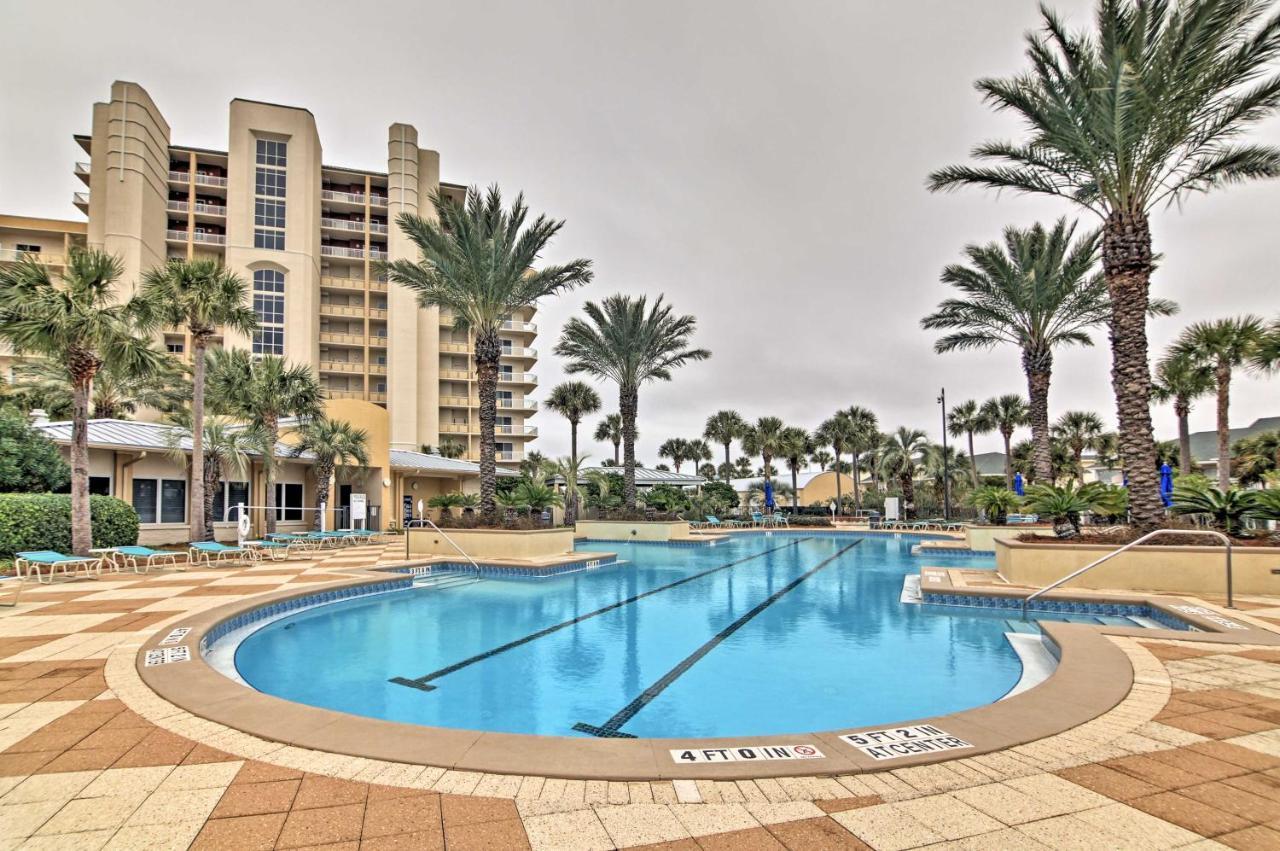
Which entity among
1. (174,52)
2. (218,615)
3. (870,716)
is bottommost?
(870,716)

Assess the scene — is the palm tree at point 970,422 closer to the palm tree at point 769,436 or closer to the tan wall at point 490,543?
the palm tree at point 769,436

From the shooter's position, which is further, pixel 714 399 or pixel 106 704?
pixel 714 399

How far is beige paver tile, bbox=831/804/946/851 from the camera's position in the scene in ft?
8.18

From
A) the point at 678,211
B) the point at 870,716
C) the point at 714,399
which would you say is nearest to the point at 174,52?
the point at 678,211

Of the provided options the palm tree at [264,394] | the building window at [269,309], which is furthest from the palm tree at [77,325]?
the building window at [269,309]

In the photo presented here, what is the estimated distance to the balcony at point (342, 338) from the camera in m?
44.3

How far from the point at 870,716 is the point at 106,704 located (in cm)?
632

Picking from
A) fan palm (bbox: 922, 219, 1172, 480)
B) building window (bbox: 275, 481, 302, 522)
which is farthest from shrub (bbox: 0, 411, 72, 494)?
fan palm (bbox: 922, 219, 1172, 480)

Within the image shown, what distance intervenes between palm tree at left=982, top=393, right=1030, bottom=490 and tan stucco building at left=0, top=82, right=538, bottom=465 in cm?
3677

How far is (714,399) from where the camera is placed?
45.3 m

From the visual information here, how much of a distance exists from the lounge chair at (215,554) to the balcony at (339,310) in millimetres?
32008

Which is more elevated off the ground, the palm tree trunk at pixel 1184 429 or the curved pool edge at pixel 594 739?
the palm tree trunk at pixel 1184 429

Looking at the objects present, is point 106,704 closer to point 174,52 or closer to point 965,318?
point 174,52

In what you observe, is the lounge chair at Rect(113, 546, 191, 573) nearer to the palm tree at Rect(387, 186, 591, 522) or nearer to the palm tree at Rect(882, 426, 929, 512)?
the palm tree at Rect(387, 186, 591, 522)
